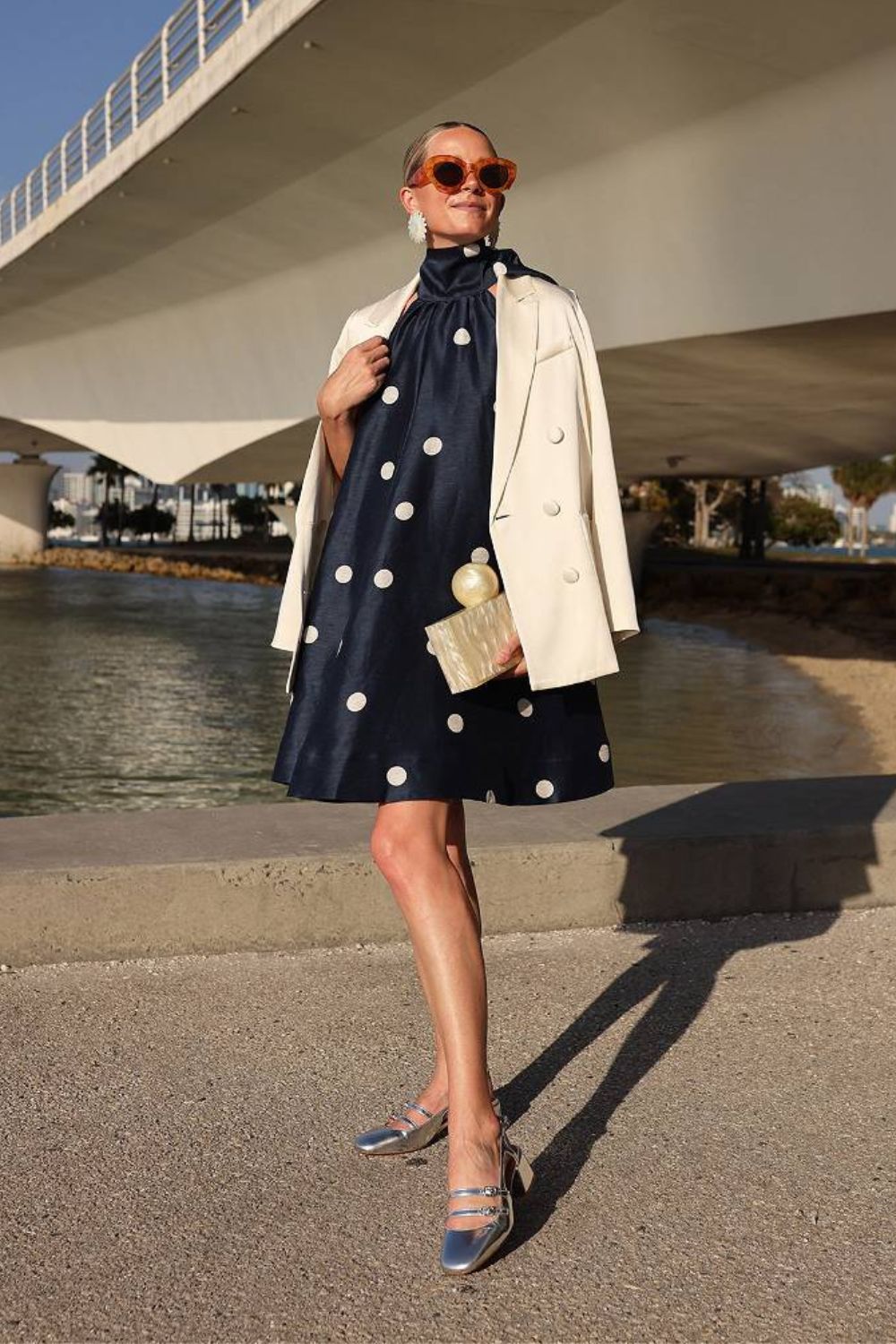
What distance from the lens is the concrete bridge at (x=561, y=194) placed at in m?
12.9

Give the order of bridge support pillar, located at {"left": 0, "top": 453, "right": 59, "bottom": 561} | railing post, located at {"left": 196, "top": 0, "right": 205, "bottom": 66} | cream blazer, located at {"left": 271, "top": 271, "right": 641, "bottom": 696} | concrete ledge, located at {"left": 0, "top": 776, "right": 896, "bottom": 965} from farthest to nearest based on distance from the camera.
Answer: bridge support pillar, located at {"left": 0, "top": 453, "right": 59, "bottom": 561} < railing post, located at {"left": 196, "top": 0, "right": 205, "bottom": 66} < concrete ledge, located at {"left": 0, "top": 776, "right": 896, "bottom": 965} < cream blazer, located at {"left": 271, "top": 271, "right": 641, "bottom": 696}

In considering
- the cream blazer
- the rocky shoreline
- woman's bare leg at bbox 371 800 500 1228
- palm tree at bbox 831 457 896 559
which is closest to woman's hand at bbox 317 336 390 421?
the cream blazer

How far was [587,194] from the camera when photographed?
Answer: 53.2 feet

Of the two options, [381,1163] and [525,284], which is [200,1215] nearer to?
[381,1163]

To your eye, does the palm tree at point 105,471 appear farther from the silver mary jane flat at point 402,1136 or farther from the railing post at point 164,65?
the silver mary jane flat at point 402,1136

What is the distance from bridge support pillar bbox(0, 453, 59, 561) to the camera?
199 feet

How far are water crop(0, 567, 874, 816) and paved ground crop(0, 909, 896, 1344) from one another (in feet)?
24.0

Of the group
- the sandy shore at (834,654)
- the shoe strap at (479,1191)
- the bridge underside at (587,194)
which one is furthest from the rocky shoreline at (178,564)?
the shoe strap at (479,1191)

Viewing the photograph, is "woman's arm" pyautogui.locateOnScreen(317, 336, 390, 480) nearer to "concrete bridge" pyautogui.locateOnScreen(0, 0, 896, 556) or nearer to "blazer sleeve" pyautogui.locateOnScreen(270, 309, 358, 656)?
"blazer sleeve" pyautogui.locateOnScreen(270, 309, 358, 656)

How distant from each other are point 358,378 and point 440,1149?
1.62 m

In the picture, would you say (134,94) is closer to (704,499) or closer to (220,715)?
(220,715)

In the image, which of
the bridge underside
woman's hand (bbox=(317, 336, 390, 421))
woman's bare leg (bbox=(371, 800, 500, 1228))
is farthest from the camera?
the bridge underside

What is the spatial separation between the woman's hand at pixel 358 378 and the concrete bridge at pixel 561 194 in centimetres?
1002

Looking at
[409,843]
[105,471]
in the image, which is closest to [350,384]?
[409,843]
